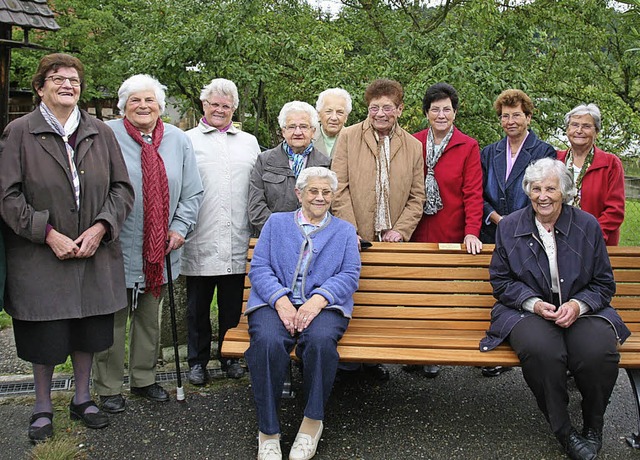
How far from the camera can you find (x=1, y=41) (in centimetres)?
527

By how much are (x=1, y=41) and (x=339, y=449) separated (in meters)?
4.17

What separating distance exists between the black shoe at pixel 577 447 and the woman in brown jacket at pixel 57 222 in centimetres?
251

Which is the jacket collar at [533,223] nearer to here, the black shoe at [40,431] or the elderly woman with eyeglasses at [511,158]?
the elderly woman with eyeglasses at [511,158]

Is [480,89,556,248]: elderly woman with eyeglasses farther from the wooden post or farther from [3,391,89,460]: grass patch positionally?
the wooden post

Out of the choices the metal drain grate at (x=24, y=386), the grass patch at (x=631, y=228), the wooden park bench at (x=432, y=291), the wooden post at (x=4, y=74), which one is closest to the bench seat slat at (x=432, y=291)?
the wooden park bench at (x=432, y=291)

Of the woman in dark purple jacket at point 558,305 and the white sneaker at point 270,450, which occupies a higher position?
the woman in dark purple jacket at point 558,305

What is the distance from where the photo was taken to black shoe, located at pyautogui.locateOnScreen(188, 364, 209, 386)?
4.25 m

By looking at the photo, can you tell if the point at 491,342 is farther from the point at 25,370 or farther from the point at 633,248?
A: the point at 25,370

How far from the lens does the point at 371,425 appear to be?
3.79 meters

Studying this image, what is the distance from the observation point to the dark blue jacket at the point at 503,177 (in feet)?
14.0

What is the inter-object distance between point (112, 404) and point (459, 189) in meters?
2.53

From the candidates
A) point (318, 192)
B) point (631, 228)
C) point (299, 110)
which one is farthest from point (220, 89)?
point (631, 228)

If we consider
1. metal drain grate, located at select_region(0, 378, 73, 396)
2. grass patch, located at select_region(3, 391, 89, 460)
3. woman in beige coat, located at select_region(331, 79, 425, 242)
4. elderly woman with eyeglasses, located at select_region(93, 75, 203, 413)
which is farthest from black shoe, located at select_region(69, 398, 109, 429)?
woman in beige coat, located at select_region(331, 79, 425, 242)

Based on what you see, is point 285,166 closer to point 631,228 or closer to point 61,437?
point 61,437
